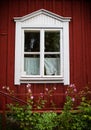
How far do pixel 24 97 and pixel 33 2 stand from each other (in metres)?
3.22

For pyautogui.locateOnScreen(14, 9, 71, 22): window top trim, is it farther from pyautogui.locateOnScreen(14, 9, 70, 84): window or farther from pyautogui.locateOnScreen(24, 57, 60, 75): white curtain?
pyautogui.locateOnScreen(24, 57, 60, 75): white curtain

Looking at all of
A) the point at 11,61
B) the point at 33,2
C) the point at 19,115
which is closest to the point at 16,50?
the point at 11,61

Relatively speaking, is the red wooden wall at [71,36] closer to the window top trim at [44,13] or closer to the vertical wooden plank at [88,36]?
the vertical wooden plank at [88,36]

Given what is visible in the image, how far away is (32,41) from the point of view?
35.8 ft

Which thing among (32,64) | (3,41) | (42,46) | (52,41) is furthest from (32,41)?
(3,41)

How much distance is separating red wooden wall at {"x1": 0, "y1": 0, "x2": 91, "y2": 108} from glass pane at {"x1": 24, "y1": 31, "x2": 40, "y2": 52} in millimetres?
476

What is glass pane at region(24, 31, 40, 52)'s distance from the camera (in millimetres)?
10875

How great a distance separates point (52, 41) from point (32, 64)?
1025 millimetres

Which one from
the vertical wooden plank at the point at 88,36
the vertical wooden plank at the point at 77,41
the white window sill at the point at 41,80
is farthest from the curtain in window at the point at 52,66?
the vertical wooden plank at the point at 88,36

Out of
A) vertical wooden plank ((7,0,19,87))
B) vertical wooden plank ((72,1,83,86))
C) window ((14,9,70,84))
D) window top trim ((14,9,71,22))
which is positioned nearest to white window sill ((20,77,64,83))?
window ((14,9,70,84))

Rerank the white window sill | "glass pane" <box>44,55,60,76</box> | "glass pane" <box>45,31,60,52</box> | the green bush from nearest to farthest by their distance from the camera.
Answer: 1. the green bush
2. the white window sill
3. "glass pane" <box>44,55,60,76</box>
4. "glass pane" <box>45,31,60,52</box>

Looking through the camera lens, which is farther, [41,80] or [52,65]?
[52,65]

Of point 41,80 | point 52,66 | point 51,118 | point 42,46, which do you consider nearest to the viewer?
point 51,118

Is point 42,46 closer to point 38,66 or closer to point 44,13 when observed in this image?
point 38,66
